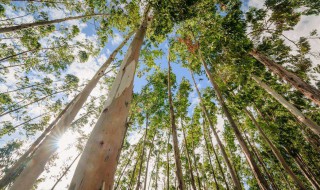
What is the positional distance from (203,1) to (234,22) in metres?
1.82

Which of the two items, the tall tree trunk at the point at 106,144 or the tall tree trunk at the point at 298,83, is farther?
the tall tree trunk at the point at 298,83

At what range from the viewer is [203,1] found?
713 centimetres

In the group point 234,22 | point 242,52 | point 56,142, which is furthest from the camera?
point 242,52

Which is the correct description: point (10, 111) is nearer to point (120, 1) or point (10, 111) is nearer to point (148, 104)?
point (148, 104)

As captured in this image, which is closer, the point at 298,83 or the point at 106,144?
the point at 106,144

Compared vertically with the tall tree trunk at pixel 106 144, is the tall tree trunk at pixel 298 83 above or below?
above

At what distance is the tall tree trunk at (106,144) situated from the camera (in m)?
1.19

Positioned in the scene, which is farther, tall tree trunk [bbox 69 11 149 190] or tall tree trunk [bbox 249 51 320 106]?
tall tree trunk [bbox 249 51 320 106]

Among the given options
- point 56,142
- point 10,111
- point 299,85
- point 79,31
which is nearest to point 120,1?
point 79,31

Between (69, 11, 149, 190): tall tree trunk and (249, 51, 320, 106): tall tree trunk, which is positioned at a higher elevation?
(249, 51, 320, 106): tall tree trunk

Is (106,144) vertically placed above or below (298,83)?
below

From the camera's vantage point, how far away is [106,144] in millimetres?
1465

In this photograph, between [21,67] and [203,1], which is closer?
[203,1]

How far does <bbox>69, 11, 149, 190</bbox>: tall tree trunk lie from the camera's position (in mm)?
1189
